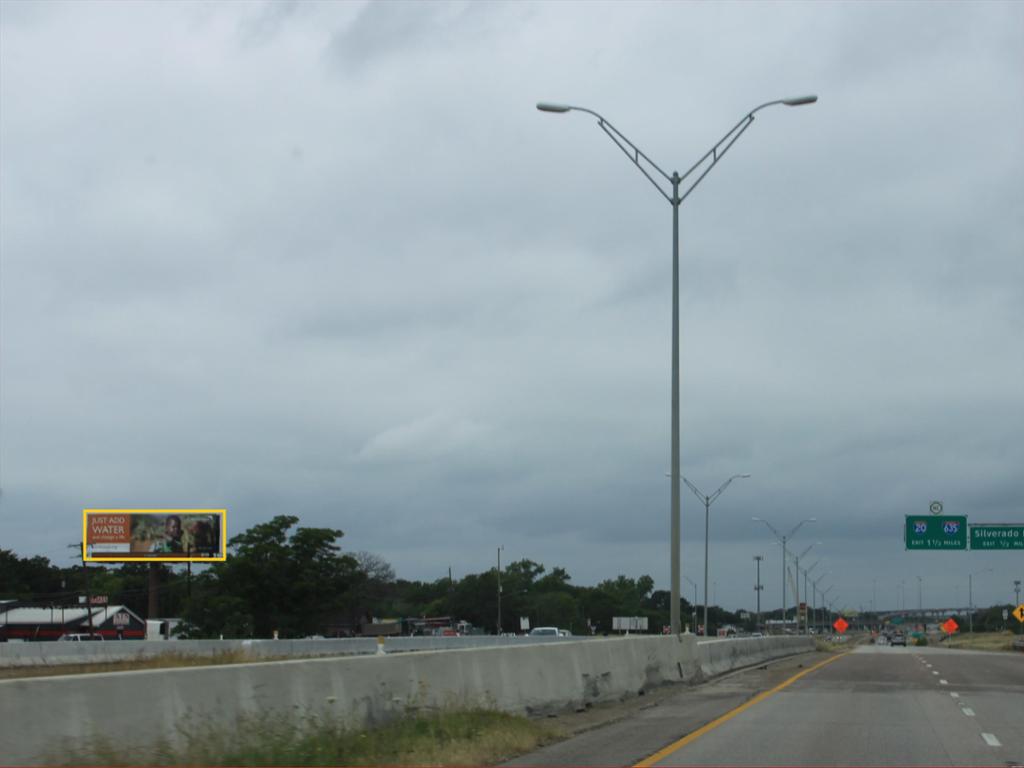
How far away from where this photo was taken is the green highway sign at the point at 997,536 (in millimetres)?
65438

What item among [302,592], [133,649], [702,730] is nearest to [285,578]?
[302,592]

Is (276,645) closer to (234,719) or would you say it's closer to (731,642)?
(731,642)

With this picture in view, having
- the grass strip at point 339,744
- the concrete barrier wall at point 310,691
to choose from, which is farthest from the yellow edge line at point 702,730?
the concrete barrier wall at point 310,691

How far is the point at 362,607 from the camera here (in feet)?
371

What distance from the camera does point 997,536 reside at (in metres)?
65.8

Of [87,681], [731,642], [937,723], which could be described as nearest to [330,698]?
[87,681]

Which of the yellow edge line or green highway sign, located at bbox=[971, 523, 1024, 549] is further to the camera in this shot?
green highway sign, located at bbox=[971, 523, 1024, 549]

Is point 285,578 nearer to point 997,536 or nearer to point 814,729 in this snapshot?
point 997,536

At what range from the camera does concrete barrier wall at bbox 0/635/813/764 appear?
951cm

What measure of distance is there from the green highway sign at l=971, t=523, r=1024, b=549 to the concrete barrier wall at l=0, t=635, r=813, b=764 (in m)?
46.0

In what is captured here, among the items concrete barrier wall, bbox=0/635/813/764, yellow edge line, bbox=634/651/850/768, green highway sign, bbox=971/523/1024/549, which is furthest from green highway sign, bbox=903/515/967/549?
concrete barrier wall, bbox=0/635/813/764

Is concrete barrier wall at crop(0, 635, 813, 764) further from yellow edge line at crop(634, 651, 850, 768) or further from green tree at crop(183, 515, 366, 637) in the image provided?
green tree at crop(183, 515, 366, 637)

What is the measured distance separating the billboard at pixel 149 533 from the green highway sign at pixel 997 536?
61.7 m

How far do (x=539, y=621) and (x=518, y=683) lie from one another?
142m
